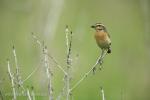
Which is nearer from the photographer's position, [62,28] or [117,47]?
[117,47]

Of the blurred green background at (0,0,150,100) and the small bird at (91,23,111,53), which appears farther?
the blurred green background at (0,0,150,100)

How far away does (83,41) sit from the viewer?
1703cm

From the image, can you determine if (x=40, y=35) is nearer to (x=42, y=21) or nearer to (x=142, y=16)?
(x=42, y=21)

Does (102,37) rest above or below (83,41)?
above

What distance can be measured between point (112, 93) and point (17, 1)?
4896 millimetres

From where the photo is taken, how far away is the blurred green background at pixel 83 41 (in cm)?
1434

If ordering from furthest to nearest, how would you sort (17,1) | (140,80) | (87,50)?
1. (17,1)
2. (87,50)
3. (140,80)

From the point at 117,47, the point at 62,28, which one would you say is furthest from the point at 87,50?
the point at 62,28

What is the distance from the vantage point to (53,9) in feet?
59.0

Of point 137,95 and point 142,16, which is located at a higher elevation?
point 142,16

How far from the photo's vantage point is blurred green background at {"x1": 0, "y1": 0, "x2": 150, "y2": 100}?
14.3 m

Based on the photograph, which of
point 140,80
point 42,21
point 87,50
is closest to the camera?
point 140,80

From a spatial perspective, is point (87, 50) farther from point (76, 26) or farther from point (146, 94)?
point (146, 94)

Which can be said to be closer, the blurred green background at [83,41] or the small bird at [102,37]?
the small bird at [102,37]
